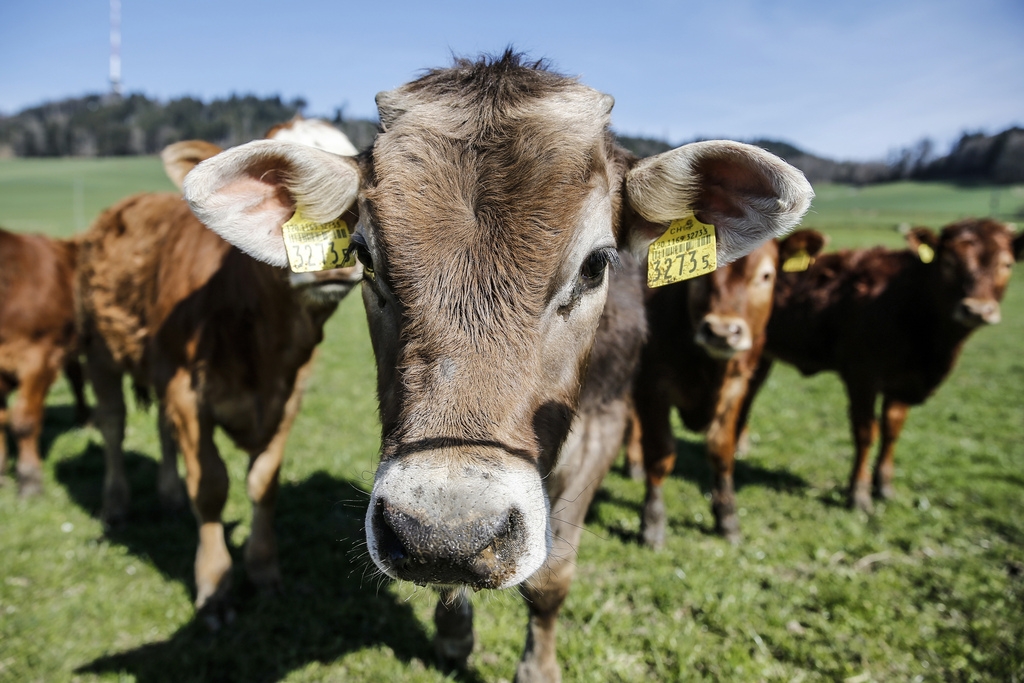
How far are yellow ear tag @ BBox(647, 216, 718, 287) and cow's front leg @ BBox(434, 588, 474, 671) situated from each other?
1.95 metres

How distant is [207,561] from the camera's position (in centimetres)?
349

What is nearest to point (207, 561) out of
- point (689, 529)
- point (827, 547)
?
point (689, 529)

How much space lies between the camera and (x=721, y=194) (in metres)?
2.27

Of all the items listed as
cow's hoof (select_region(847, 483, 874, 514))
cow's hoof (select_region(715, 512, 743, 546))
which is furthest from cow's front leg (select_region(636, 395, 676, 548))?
cow's hoof (select_region(847, 483, 874, 514))

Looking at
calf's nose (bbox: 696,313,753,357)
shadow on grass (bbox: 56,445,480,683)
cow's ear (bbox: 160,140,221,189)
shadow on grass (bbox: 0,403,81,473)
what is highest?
cow's ear (bbox: 160,140,221,189)

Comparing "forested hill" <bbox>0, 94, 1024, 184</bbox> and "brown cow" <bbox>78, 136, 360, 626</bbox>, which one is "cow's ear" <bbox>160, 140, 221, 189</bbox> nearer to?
"brown cow" <bbox>78, 136, 360, 626</bbox>

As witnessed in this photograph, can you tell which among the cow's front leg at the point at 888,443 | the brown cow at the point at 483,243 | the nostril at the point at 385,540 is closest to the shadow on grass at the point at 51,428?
the brown cow at the point at 483,243

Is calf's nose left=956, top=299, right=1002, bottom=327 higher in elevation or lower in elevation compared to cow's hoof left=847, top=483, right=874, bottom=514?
higher

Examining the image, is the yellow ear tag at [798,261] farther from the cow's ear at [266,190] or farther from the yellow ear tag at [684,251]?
the cow's ear at [266,190]

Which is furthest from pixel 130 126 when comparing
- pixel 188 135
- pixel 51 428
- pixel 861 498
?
pixel 861 498

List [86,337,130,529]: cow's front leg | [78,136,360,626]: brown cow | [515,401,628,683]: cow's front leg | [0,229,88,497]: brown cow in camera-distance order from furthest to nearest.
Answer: [0,229,88,497]: brown cow < [86,337,130,529]: cow's front leg < [78,136,360,626]: brown cow < [515,401,628,683]: cow's front leg

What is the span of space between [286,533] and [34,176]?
69803 mm

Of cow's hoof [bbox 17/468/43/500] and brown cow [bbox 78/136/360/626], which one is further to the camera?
cow's hoof [bbox 17/468/43/500]

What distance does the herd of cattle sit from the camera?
1.68 m
